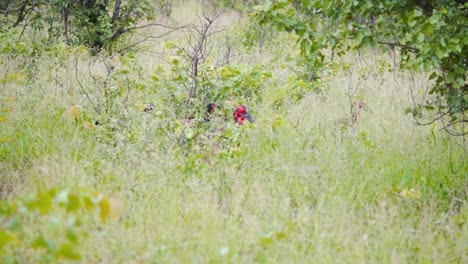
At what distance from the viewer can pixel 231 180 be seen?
3.67 meters

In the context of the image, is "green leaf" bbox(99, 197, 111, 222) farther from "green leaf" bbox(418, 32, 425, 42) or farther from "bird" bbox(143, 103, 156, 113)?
"bird" bbox(143, 103, 156, 113)

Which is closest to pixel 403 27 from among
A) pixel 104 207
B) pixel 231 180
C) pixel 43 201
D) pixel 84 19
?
pixel 231 180

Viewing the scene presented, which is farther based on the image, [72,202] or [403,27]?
[403,27]

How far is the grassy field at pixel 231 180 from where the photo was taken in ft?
9.14

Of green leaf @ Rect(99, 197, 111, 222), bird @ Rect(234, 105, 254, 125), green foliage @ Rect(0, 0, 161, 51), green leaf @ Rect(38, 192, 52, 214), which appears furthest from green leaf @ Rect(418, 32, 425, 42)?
green foliage @ Rect(0, 0, 161, 51)

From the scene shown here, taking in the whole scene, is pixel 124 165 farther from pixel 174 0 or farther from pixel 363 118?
pixel 174 0

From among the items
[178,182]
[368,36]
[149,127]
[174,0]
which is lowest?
[178,182]

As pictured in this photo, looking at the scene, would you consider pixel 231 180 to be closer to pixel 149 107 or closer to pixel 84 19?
pixel 149 107

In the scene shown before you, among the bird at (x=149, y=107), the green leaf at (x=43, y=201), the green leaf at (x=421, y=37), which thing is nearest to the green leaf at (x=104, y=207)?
the green leaf at (x=43, y=201)

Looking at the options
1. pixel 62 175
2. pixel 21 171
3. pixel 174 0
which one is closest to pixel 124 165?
pixel 62 175

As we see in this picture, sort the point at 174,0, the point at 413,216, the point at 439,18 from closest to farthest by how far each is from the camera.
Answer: the point at 439,18 → the point at 413,216 → the point at 174,0

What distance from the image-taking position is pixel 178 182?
140 inches

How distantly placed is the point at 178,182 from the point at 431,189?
202 cm

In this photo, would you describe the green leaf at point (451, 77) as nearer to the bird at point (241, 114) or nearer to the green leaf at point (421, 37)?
the green leaf at point (421, 37)
